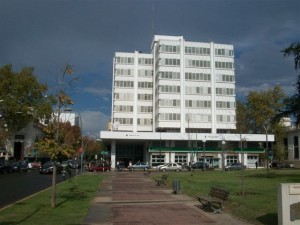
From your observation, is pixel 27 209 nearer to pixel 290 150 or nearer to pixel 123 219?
pixel 123 219

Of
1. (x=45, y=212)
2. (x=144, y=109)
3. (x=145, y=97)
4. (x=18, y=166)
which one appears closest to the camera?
(x=45, y=212)

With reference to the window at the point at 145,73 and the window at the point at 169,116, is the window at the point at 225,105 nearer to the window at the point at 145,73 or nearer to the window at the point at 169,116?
the window at the point at 169,116

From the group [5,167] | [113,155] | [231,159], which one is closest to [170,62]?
[113,155]

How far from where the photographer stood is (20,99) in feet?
253

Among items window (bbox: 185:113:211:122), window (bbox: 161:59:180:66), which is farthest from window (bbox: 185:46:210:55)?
window (bbox: 185:113:211:122)

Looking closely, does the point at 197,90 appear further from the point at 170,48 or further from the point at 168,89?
the point at 170,48

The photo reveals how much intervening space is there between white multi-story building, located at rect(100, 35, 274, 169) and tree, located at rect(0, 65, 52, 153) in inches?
634

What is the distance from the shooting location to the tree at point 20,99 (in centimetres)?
7350

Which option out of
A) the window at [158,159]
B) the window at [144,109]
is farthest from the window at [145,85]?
the window at [158,159]

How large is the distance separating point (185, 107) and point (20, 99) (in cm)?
3466

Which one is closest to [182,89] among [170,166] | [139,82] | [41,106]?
[139,82]

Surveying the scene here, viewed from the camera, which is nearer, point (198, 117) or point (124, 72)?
point (198, 117)

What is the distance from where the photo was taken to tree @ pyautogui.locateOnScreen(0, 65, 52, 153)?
73.5 m

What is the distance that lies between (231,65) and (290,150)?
25425 millimetres
